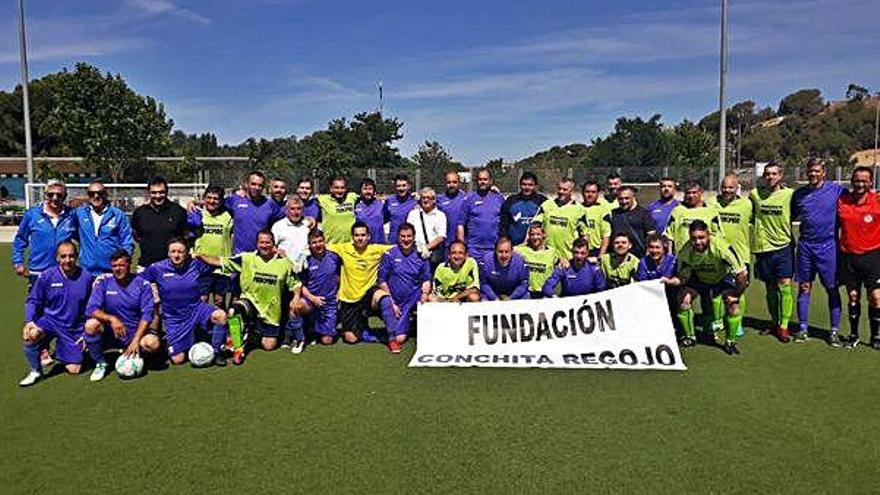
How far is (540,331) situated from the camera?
618 centimetres

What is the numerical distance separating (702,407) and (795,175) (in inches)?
941

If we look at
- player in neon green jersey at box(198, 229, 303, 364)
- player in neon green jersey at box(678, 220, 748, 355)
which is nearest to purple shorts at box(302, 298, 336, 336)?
player in neon green jersey at box(198, 229, 303, 364)

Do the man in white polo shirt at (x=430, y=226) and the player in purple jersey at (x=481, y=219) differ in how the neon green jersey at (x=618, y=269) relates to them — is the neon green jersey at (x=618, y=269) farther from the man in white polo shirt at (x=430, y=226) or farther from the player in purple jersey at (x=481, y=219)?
the man in white polo shirt at (x=430, y=226)

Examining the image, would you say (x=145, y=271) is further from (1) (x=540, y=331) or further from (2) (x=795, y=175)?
(2) (x=795, y=175)

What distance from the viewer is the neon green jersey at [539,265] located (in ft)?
23.1

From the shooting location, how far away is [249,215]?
7219 mm

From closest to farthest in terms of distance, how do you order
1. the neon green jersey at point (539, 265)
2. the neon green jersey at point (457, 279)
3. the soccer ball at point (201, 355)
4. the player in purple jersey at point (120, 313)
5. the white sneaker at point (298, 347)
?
the player in purple jersey at point (120, 313), the soccer ball at point (201, 355), the white sneaker at point (298, 347), the neon green jersey at point (457, 279), the neon green jersey at point (539, 265)

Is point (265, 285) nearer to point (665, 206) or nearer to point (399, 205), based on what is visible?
point (399, 205)

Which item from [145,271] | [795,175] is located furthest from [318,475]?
[795,175]

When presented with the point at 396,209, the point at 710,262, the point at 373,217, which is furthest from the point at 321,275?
the point at 710,262

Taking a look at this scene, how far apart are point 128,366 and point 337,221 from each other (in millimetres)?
2844

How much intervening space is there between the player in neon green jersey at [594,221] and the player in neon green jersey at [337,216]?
2672 mm

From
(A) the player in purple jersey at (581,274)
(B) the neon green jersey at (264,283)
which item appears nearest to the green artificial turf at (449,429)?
(B) the neon green jersey at (264,283)

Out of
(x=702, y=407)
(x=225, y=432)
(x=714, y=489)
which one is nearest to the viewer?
(x=714, y=489)
